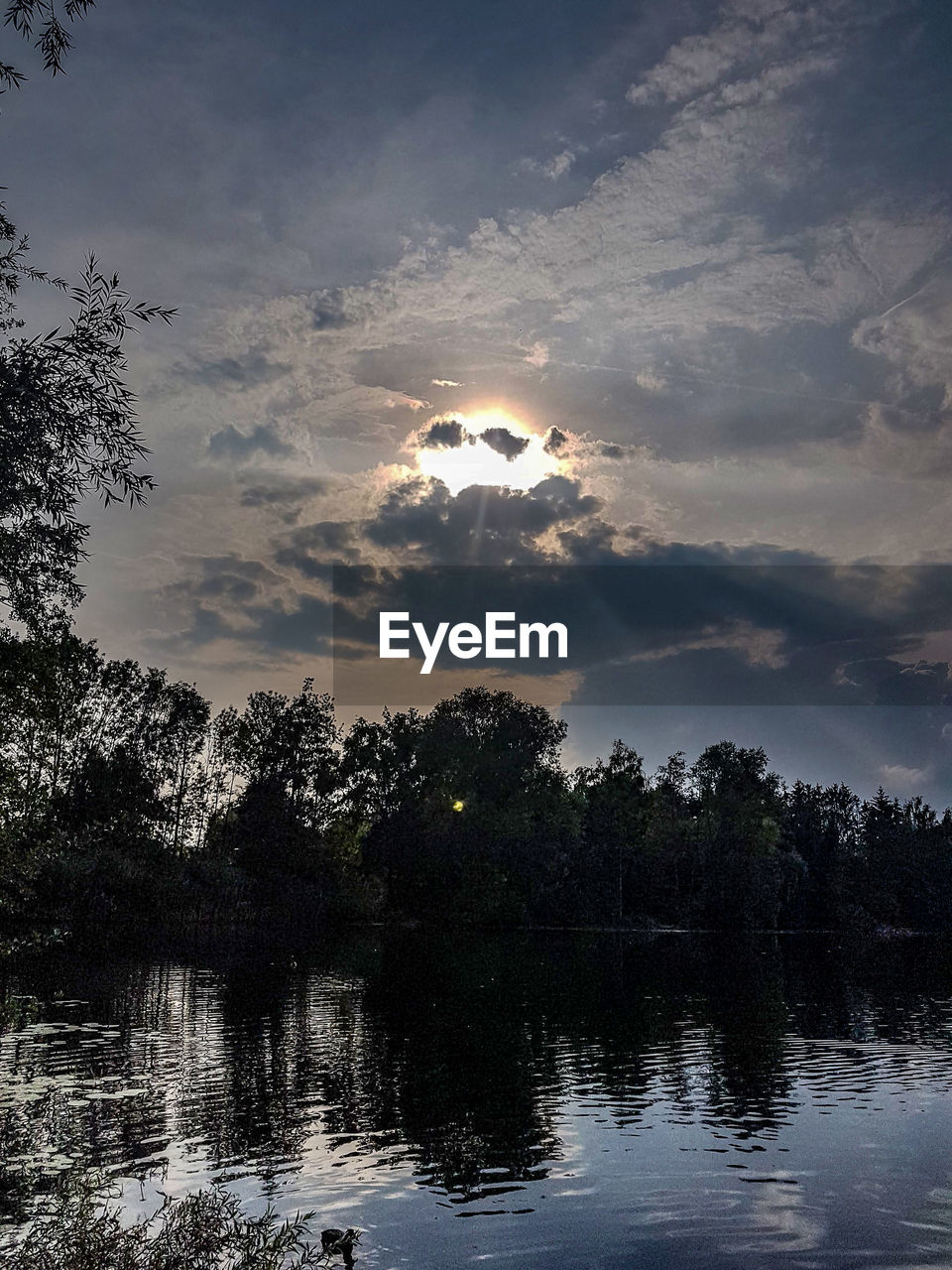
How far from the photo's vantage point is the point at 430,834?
469 feet

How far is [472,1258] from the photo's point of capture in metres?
18.4

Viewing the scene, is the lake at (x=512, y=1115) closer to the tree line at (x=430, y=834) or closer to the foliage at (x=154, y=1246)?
the foliage at (x=154, y=1246)

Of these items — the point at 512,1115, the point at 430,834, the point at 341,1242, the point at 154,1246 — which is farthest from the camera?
the point at 430,834

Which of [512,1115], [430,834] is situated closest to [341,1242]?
[512,1115]

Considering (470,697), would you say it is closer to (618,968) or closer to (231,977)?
(618,968)

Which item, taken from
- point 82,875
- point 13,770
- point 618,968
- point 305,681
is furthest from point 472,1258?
point 305,681

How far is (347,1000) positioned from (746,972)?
36.0m

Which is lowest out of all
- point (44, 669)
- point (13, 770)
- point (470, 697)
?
point (13, 770)

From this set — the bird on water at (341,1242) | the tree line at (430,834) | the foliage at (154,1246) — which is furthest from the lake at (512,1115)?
the tree line at (430,834)

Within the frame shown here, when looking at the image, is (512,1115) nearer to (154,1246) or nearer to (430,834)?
(154,1246)

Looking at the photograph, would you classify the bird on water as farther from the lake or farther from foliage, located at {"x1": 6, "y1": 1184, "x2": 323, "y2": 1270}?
the lake

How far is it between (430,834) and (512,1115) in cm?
11484

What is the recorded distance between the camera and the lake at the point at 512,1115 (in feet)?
66.1

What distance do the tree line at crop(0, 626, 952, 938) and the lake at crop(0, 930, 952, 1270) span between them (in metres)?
46.9
